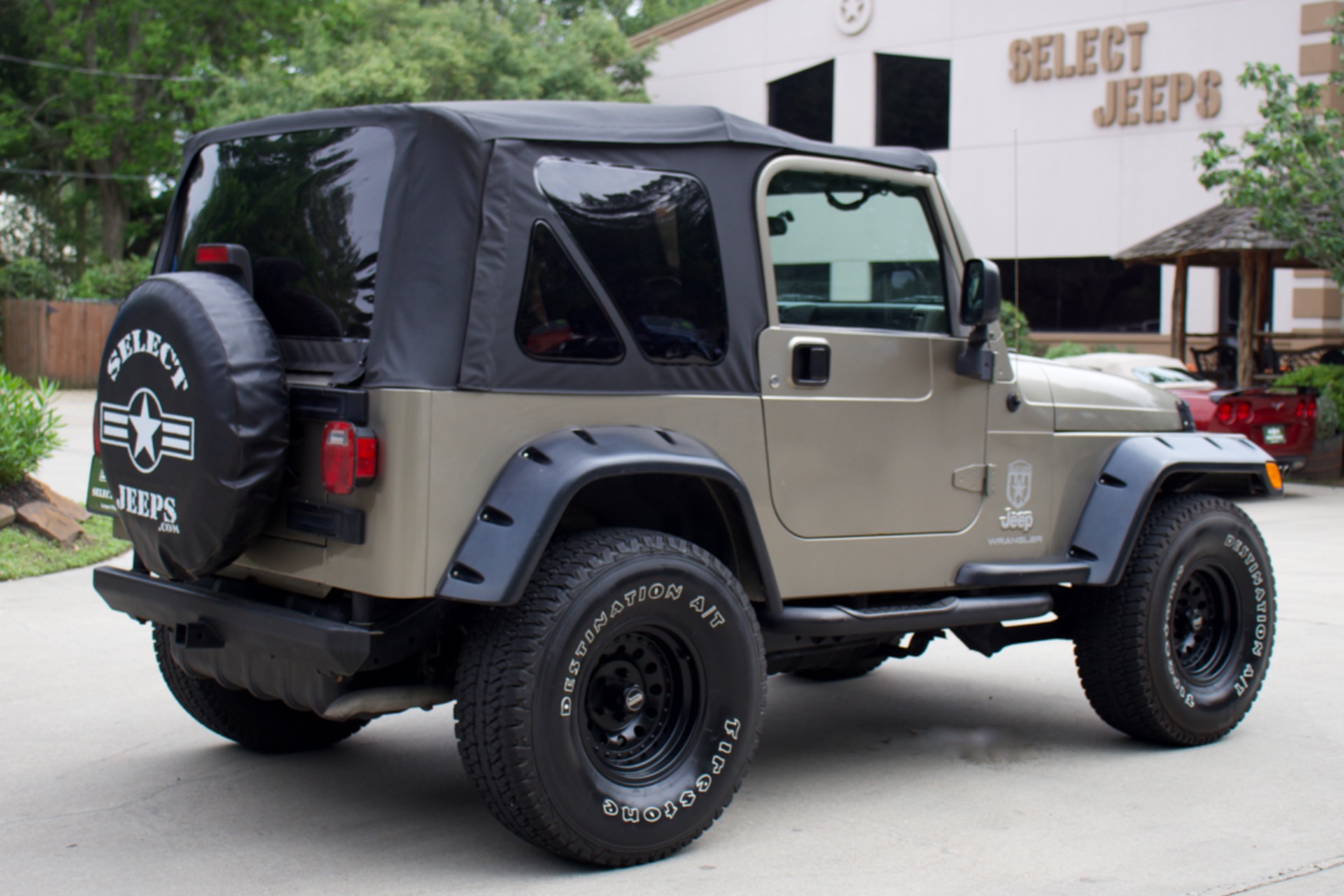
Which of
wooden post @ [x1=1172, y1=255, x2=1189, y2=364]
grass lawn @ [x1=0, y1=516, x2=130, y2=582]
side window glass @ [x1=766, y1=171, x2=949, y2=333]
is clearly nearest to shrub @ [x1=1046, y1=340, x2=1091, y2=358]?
wooden post @ [x1=1172, y1=255, x2=1189, y2=364]

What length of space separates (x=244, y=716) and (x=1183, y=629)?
3.57m

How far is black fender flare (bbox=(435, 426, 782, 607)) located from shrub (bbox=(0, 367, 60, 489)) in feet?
21.6

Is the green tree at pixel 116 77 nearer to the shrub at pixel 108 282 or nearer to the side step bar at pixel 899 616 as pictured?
the shrub at pixel 108 282

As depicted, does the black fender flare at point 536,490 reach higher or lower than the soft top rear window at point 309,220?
lower

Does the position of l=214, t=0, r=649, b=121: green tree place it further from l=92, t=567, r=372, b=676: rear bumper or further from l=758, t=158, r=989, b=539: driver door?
l=92, t=567, r=372, b=676: rear bumper

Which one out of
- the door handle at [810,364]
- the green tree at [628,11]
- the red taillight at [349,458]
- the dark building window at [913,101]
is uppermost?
the green tree at [628,11]

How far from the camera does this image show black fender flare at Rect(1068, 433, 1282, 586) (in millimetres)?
5164

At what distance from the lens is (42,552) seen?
9125 millimetres

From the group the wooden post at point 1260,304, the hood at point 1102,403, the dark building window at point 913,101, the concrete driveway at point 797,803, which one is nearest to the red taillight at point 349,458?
the concrete driveway at point 797,803

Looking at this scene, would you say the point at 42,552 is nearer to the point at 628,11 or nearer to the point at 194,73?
the point at 194,73

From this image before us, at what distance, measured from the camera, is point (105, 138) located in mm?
36656

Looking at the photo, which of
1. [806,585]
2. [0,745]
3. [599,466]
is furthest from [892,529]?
[0,745]

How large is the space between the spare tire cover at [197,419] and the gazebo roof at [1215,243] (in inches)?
614

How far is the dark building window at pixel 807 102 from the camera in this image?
2764cm
